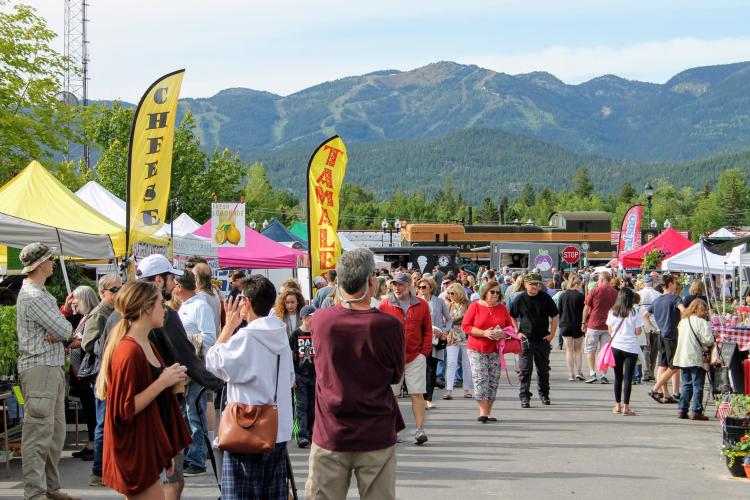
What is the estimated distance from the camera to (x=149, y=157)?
41.3 ft

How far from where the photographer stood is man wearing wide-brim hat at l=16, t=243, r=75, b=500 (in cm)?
763

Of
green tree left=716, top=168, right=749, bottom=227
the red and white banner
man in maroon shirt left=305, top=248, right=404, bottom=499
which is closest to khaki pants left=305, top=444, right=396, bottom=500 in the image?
man in maroon shirt left=305, top=248, right=404, bottom=499

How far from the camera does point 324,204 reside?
15547 millimetres

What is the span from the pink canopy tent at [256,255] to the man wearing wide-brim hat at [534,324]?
10.6 metres

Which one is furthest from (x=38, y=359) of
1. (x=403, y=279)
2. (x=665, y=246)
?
(x=665, y=246)

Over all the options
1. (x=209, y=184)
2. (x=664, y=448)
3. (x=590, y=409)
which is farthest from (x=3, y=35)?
(x=209, y=184)

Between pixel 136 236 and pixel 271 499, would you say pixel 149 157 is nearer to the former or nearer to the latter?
pixel 136 236

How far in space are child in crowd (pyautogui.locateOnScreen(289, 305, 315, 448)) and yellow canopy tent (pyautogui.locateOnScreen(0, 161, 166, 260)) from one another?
3077 millimetres

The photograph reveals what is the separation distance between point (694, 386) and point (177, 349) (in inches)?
340

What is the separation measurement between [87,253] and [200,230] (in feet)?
40.3

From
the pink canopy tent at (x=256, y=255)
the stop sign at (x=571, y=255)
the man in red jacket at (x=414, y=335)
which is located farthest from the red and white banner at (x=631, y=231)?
the man in red jacket at (x=414, y=335)

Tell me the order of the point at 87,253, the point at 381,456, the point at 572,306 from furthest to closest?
the point at 572,306 < the point at 87,253 < the point at 381,456

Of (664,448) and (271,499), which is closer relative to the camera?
(271,499)

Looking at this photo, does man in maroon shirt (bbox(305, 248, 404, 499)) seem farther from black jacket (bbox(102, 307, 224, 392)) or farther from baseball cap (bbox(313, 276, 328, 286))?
baseball cap (bbox(313, 276, 328, 286))
